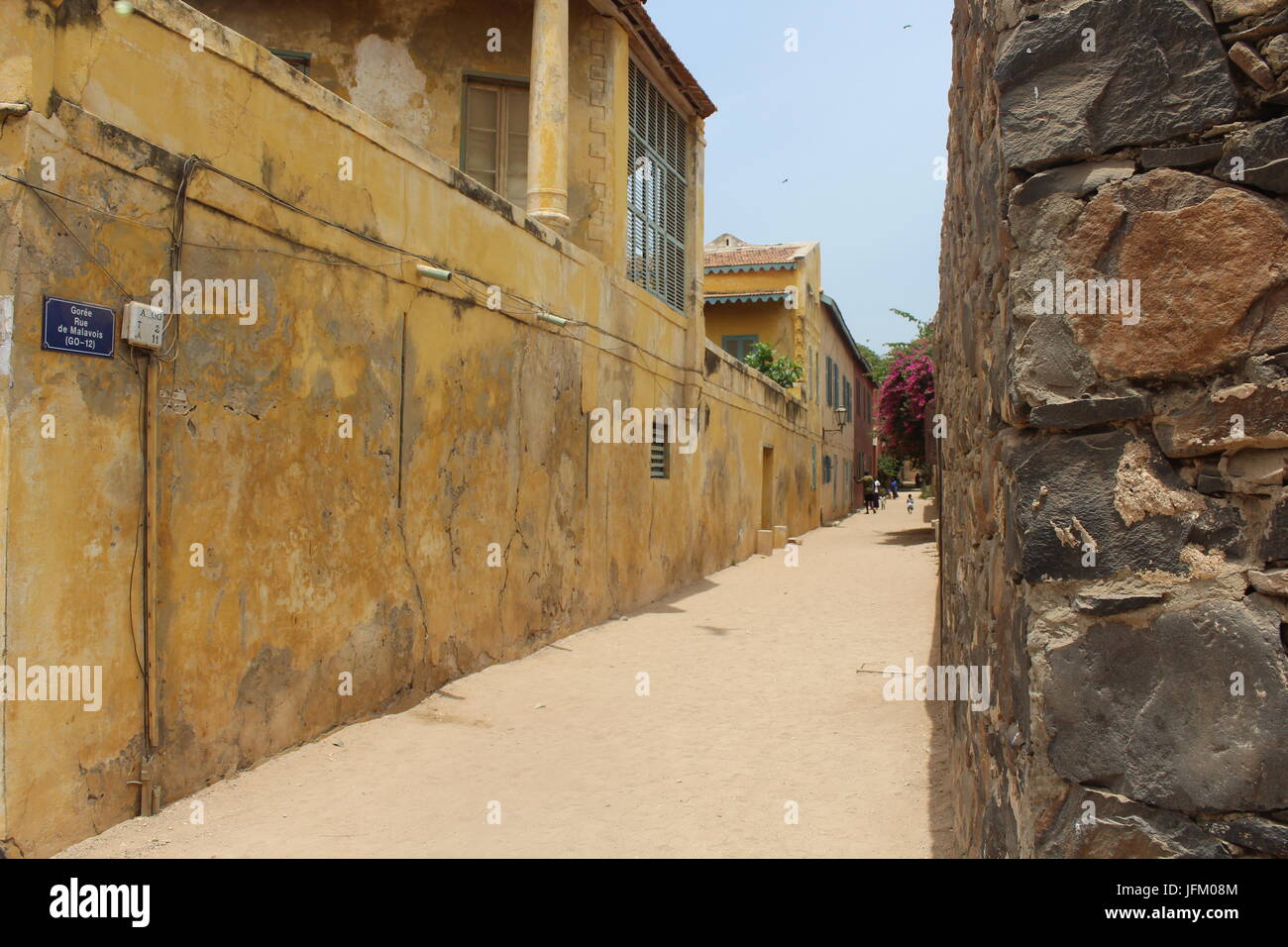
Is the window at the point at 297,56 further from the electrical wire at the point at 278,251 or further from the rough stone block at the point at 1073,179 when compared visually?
the rough stone block at the point at 1073,179

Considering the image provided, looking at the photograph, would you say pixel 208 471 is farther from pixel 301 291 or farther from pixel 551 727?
pixel 551 727

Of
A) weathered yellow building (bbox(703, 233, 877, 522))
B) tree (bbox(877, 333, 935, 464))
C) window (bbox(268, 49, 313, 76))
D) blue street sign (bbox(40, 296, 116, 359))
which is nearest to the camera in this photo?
blue street sign (bbox(40, 296, 116, 359))

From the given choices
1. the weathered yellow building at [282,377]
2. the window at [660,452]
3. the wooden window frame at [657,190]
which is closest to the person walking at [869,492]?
the wooden window frame at [657,190]

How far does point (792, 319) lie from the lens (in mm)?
23672

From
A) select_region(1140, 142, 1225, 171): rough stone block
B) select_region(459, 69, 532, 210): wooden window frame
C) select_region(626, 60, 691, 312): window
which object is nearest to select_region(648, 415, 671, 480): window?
select_region(626, 60, 691, 312): window

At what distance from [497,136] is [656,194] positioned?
2493mm

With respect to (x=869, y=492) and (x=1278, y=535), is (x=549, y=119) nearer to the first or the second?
(x=1278, y=535)

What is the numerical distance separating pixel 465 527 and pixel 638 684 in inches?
68.2

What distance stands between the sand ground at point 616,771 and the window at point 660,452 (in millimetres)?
3417

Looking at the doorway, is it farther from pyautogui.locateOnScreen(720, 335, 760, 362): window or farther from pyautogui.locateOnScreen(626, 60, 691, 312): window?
pyautogui.locateOnScreen(626, 60, 691, 312): window

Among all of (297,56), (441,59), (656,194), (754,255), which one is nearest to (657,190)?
(656,194)

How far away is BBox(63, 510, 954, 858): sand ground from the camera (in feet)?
13.2

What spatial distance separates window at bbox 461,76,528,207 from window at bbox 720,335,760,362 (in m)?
14.1

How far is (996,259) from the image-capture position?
2.27m
